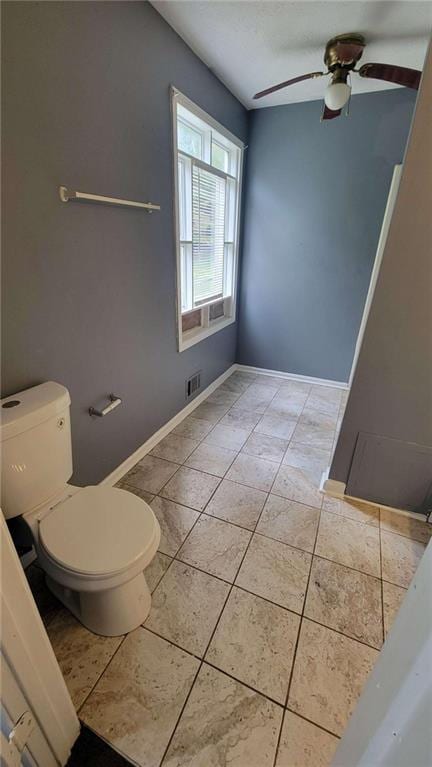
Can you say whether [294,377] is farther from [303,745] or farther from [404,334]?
[303,745]

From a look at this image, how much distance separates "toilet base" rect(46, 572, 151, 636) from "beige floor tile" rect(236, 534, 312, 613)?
424 mm

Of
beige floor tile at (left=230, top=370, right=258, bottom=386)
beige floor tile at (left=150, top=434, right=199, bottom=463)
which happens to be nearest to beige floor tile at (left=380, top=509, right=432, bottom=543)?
beige floor tile at (left=150, top=434, right=199, bottom=463)

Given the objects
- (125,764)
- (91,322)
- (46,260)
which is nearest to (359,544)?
(125,764)

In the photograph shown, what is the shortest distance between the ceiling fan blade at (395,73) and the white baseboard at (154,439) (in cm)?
229

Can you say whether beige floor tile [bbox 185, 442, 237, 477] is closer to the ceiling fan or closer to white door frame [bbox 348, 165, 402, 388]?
white door frame [bbox 348, 165, 402, 388]

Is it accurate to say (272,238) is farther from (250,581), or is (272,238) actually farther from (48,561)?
(48,561)

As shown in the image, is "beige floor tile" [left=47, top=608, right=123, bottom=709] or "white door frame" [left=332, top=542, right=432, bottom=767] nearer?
"white door frame" [left=332, top=542, right=432, bottom=767]

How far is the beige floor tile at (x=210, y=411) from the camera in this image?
2.66m

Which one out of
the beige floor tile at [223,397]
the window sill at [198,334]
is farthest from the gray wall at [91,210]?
the beige floor tile at [223,397]

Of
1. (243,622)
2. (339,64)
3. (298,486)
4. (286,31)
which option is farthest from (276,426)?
(286,31)

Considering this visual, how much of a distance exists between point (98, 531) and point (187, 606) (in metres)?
0.52

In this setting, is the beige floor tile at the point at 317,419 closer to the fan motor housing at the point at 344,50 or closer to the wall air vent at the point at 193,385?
the wall air vent at the point at 193,385

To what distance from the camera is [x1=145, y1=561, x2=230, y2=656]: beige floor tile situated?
1193 millimetres

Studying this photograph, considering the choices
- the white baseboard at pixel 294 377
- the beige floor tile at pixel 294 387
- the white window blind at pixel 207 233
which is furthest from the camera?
the white baseboard at pixel 294 377
